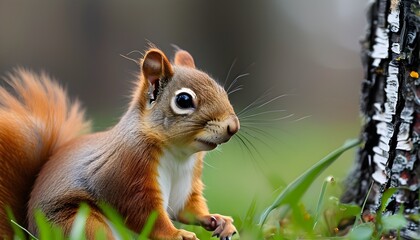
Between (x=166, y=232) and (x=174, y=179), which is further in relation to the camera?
(x=174, y=179)

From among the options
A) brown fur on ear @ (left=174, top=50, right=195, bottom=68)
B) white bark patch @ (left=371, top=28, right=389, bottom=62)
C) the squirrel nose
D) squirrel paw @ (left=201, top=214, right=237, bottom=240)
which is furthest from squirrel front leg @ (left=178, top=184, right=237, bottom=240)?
white bark patch @ (left=371, top=28, right=389, bottom=62)

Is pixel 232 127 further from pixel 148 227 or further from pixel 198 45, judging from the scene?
pixel 198 45

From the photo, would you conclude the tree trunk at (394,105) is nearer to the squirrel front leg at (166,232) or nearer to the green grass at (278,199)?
the green grass at (278,199)

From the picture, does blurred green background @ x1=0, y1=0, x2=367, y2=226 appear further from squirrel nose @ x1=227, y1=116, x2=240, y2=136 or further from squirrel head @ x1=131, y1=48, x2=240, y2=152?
squirrel nose @ x1=227, y1=116, x2=240, y2=136

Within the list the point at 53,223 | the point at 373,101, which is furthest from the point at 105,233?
the point at 373,101

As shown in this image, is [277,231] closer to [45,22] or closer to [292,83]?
[45,22]

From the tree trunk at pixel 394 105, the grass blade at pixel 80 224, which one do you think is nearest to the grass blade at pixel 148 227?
the grass blade at pixel 80 224

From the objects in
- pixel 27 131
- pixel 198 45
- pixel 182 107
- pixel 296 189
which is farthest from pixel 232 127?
pixel 198 45
